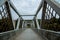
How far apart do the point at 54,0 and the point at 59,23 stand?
5.02 ft

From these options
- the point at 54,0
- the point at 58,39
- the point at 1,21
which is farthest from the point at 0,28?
the point at 58,39

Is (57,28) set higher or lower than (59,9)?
lower

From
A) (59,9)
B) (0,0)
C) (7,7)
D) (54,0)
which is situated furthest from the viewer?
(7,7)

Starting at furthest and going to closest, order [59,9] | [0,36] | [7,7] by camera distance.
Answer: [7,7] → [59,9] → [0,36]

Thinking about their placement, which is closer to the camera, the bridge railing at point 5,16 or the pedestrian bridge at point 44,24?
the pedestrian bridge at point 44,24

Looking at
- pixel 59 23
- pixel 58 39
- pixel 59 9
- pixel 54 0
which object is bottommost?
pixel 58 39

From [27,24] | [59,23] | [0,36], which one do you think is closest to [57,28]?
[59,23]

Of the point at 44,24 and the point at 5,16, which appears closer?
the point at 5,16

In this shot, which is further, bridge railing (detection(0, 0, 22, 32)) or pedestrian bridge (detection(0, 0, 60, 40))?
bridge railing (detection(0, 0, 22, 32))

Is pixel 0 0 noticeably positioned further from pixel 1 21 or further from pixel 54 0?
pixel 54 0

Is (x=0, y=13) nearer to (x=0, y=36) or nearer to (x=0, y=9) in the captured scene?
(x=0, y=9)

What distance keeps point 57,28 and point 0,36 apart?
2.48 meters

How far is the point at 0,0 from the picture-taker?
8.20 m

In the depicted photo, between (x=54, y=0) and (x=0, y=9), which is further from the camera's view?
(x=0, y=9)
